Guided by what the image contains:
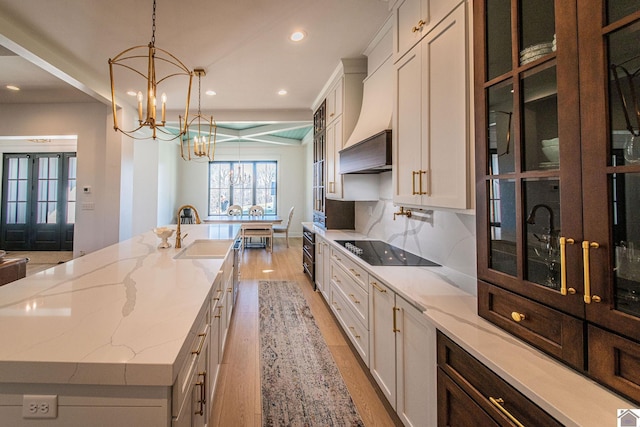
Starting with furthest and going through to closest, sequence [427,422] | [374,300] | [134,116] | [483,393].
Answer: [134,116] < [374,300] < [427,422] < [483,393]

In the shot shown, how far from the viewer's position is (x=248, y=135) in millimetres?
8180

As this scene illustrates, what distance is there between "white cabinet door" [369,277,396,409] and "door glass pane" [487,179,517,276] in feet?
2.25

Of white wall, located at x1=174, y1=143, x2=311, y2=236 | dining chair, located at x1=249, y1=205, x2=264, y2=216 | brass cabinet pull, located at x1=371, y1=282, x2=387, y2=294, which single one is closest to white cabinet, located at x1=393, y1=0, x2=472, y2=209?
brass cabinet pull, located at x1=371, y1=282, x2=387, y2=294

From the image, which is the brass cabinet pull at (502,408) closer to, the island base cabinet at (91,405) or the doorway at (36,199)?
the island base cabinet at (91,405)

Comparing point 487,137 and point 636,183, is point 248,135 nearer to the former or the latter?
point 487,137

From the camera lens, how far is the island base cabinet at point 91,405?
829 mm

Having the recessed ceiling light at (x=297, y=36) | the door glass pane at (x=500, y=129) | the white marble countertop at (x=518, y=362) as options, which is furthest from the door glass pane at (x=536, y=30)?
the recessed ceiling light at (x=297, y=36)

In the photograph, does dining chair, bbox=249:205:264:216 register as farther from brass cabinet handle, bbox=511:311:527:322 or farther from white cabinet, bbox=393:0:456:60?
brass cabinet handle, bbox=511:311:527:322

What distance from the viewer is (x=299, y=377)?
2211 millimetres

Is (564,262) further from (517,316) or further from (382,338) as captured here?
(382,338)

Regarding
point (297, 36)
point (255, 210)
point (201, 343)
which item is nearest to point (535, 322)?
point (201, 343)

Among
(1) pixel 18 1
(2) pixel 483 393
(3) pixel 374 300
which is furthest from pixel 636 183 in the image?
(1) pixel 18 1

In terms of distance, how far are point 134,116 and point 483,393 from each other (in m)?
6.35

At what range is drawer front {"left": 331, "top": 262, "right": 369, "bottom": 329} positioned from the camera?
2.17 m
